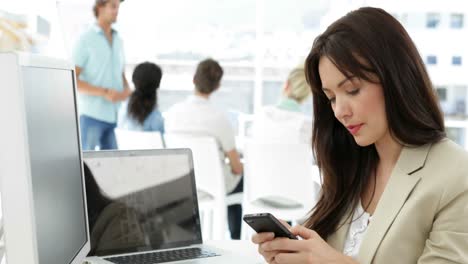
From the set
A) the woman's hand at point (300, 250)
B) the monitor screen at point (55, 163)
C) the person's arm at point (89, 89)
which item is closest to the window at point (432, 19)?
A: the person's arm at point (89, 89)

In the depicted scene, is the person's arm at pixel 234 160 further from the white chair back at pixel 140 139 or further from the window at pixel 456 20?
the window at pixel 456 20

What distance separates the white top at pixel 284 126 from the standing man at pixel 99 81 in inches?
37.8

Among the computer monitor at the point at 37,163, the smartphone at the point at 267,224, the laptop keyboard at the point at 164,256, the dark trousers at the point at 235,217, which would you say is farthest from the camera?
the dark trousers at the point at 235,217

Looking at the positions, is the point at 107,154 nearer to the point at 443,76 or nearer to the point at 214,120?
the point at 214,120

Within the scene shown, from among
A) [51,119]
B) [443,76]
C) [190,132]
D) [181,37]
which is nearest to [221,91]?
[181,37]

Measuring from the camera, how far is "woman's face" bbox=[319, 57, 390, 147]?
5.12 feet

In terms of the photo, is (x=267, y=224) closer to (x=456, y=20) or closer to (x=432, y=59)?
(x=432, y=59)

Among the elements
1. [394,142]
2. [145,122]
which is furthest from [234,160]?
[394,142]

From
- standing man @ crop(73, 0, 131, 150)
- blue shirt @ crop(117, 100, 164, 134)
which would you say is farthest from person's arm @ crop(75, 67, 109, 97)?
blue shirt @ crop(117, 100, 164, 134)

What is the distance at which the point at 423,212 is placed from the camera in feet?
4.99

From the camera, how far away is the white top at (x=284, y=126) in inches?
170

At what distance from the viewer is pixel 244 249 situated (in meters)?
1.87

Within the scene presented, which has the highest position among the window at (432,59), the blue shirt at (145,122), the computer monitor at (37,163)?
the window at (432,59)

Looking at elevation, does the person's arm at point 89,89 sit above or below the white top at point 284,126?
above
